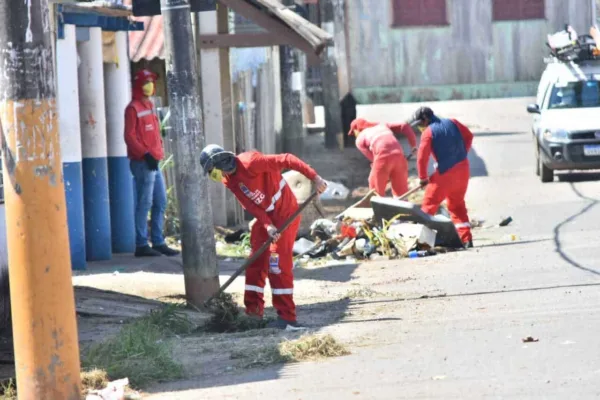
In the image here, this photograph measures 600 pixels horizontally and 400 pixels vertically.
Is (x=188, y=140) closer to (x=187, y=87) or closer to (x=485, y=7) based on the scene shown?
(x=187, y=87)

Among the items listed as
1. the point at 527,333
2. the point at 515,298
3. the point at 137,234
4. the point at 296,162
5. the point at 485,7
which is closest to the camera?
the point at 527,333

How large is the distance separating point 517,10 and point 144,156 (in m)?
8.58

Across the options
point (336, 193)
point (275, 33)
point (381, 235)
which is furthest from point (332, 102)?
point (381, 235)

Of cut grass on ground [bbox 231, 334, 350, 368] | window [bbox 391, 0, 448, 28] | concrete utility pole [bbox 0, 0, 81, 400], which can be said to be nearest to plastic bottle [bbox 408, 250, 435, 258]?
cut grass on ground [bbox 231, 334, 350, 368]

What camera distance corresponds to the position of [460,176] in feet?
45.8

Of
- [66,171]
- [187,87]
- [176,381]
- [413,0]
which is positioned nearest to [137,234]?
[66,171]

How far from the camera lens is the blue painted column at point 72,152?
12.3m

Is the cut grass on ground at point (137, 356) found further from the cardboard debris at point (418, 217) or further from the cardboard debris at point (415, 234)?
the cardboard debris at point (418, 217)

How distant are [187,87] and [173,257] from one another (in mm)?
3760

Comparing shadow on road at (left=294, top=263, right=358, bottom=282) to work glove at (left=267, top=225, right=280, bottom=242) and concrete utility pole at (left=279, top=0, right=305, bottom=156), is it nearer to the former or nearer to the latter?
work glove at (left=267, top=225, right=280, bottom=242)

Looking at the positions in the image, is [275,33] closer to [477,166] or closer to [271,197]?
[271,197]

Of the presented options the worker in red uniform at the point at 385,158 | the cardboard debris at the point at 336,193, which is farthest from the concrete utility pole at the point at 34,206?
the cardboard debris at the point at 336,193

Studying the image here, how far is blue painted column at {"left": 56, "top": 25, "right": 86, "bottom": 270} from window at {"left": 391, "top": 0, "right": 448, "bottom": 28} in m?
7.57

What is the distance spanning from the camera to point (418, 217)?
46.2 ft
